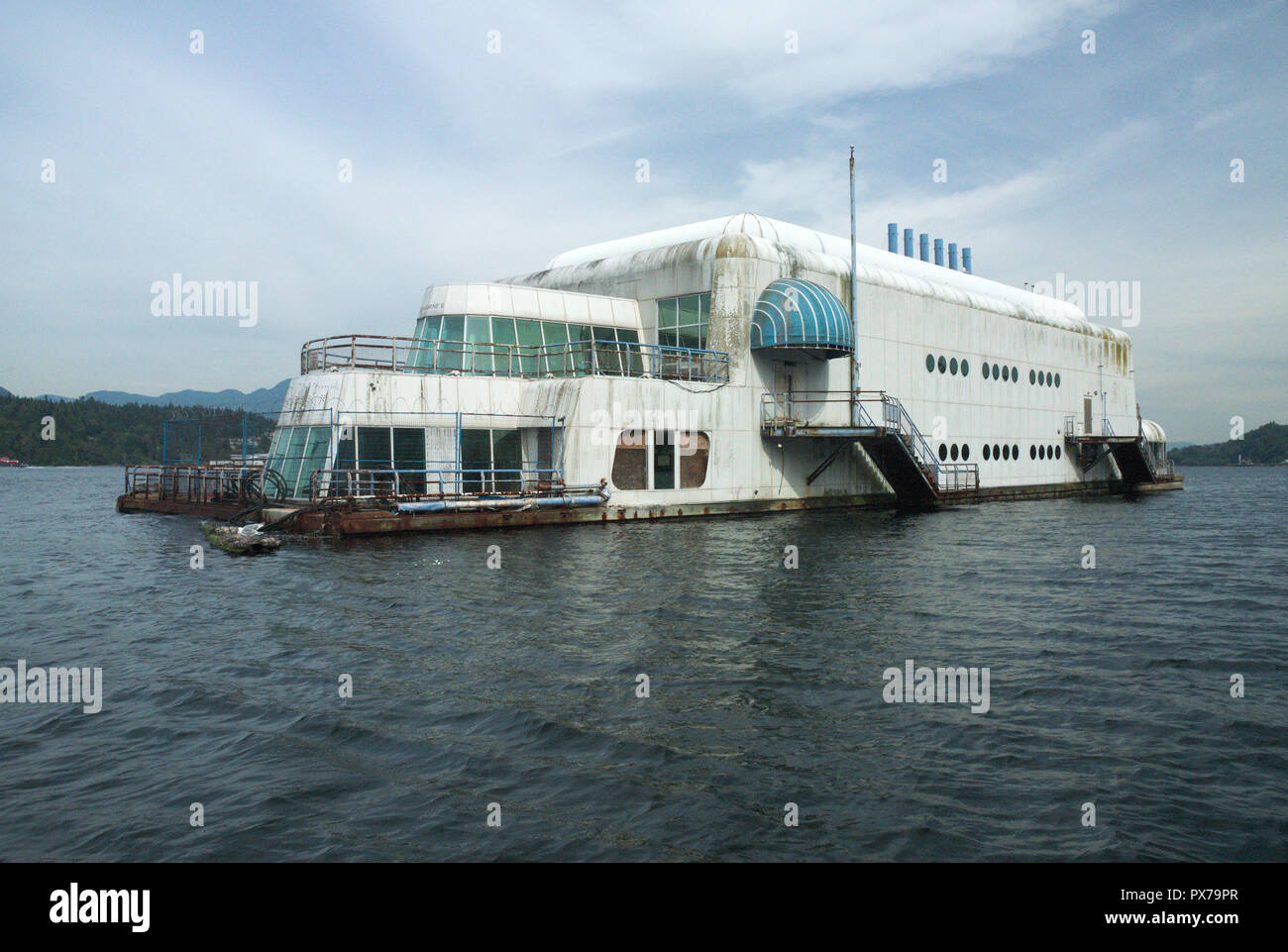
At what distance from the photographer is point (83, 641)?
15.2 meters

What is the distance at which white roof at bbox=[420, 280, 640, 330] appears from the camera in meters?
36.3

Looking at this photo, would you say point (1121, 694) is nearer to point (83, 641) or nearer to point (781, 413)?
point (83, 641)

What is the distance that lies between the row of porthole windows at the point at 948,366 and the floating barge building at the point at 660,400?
13 centimetres

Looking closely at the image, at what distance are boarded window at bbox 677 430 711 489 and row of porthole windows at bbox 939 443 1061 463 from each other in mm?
17125

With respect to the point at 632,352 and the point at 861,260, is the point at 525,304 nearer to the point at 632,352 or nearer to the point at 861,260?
the point at 632,352

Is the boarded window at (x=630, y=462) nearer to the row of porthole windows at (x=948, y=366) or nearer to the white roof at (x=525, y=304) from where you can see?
the white roof at (x=525, y=304)

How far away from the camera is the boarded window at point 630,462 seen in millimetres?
33688

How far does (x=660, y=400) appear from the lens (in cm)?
3472

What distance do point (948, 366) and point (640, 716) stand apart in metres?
41.4

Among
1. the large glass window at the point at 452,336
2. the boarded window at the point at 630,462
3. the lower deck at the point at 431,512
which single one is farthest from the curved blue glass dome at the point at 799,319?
the large glass window at the point at 452,336

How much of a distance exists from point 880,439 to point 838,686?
1200 inches

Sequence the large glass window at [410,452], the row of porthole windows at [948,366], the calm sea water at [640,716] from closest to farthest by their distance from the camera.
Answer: the calm sea water at [640,716]
the large glass window at [410,452]
the row of porthole windows at [948,366]

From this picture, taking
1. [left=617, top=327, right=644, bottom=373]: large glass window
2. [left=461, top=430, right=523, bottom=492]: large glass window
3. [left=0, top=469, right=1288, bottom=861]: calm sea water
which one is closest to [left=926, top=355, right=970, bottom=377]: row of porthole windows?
[left=617, top=327, right=644, bottom=373]: large glass window

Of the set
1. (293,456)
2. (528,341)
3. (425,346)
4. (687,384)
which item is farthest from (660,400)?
(293,456)
